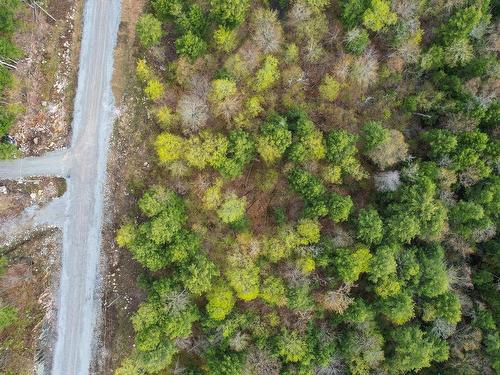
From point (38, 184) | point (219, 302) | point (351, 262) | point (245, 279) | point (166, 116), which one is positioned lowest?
point (219, 302)

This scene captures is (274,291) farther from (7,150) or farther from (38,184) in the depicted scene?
(7,150)

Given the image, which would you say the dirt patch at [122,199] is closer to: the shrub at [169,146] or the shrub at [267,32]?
the shrub at [169,146]

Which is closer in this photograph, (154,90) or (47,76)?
(154,90)

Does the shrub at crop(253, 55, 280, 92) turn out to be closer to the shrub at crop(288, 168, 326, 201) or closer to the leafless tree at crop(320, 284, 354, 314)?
the shrub at crop(288, 168, 326, 201)

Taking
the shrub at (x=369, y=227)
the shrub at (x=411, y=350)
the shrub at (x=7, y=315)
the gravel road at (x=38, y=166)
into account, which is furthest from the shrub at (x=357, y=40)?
the shrub at (x=7, y=315)

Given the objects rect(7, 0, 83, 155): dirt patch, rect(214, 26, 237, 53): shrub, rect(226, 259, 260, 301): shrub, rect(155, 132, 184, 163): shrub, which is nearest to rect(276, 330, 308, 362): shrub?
rect(226, 259, 260, 301): shrub

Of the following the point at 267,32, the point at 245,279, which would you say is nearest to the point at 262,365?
the point at 245,279
